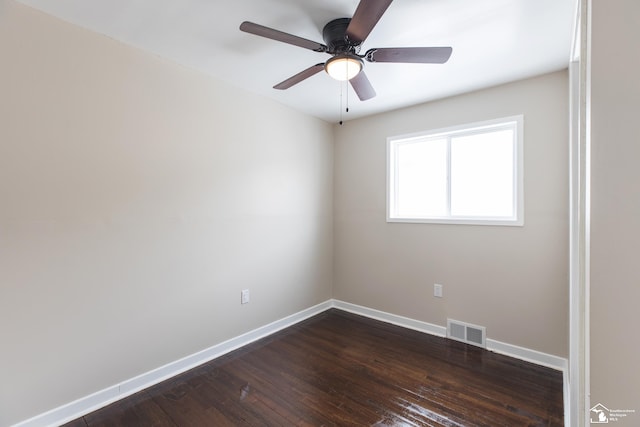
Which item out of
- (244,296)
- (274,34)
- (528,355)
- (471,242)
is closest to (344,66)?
(274,34)

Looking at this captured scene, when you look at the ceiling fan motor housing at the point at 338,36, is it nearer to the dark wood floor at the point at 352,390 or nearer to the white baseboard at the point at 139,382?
the dark wood floor at the point at 352,390

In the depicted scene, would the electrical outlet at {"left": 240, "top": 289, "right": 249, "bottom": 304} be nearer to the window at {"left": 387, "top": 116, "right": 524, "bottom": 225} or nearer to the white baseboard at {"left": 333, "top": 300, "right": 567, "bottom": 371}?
the white baseboard at {"left": 333, "top": 300, "right": 567, "bottom": 371}

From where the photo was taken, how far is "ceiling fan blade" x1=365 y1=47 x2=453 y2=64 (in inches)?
63.9

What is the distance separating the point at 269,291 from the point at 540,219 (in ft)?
8.44

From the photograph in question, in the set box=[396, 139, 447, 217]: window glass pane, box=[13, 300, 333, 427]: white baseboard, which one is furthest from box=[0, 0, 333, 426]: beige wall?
box=[396, 139, 447, 217]: window glass pane

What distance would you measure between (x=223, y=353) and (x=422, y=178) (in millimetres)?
2662

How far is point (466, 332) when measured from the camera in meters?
2.82

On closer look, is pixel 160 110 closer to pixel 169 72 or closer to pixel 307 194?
pixel 169 72

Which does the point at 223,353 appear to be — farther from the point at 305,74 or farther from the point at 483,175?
the point at 483,175

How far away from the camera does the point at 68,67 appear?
1.80 meters

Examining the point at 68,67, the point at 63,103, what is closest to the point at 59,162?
the point at 63,103

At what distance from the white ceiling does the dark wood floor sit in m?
2.41

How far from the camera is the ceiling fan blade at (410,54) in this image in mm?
1624

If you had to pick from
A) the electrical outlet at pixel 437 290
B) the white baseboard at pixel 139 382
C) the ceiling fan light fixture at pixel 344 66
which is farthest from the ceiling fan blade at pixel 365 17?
the white baseboard at pixel 139 382
